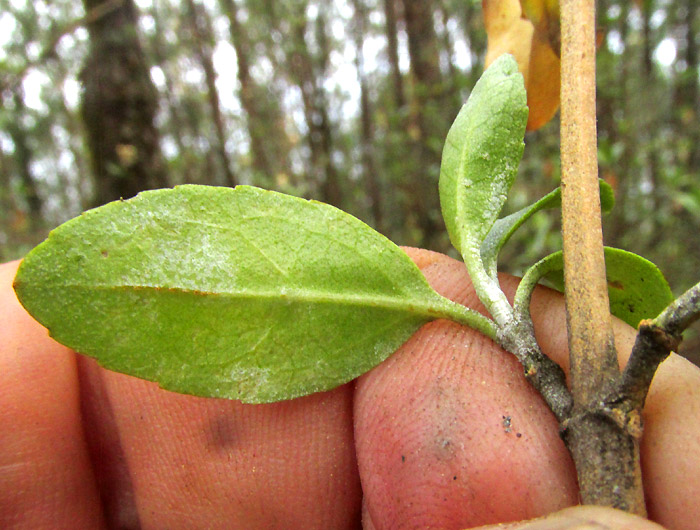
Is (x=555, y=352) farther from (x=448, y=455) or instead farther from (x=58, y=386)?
(x=58, y=386)

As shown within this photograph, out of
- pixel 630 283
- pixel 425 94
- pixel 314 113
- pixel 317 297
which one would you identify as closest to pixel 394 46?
pixel 314 113

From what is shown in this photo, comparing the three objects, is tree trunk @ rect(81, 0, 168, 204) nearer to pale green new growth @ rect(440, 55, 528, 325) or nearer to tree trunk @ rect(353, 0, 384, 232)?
pale green new growth @ rect(440, 55, 528, 325)

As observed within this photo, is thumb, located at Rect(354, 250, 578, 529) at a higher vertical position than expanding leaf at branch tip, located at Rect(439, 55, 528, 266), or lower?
lower

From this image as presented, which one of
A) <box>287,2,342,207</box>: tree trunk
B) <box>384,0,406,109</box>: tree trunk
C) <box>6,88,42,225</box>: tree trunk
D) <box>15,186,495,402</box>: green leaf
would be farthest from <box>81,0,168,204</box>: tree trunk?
<box>6,88,42,225</box>: tree trunk

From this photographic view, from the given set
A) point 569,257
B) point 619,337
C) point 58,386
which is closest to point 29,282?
point 58,386

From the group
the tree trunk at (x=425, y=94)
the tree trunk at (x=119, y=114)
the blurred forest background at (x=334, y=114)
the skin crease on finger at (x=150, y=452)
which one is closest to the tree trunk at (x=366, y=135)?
the blurred forest background at (x=334, y=114)

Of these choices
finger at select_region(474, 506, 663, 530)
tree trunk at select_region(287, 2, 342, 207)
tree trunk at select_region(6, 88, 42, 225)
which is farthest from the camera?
tree trunk at select_region(6, 88, 42, 225)
